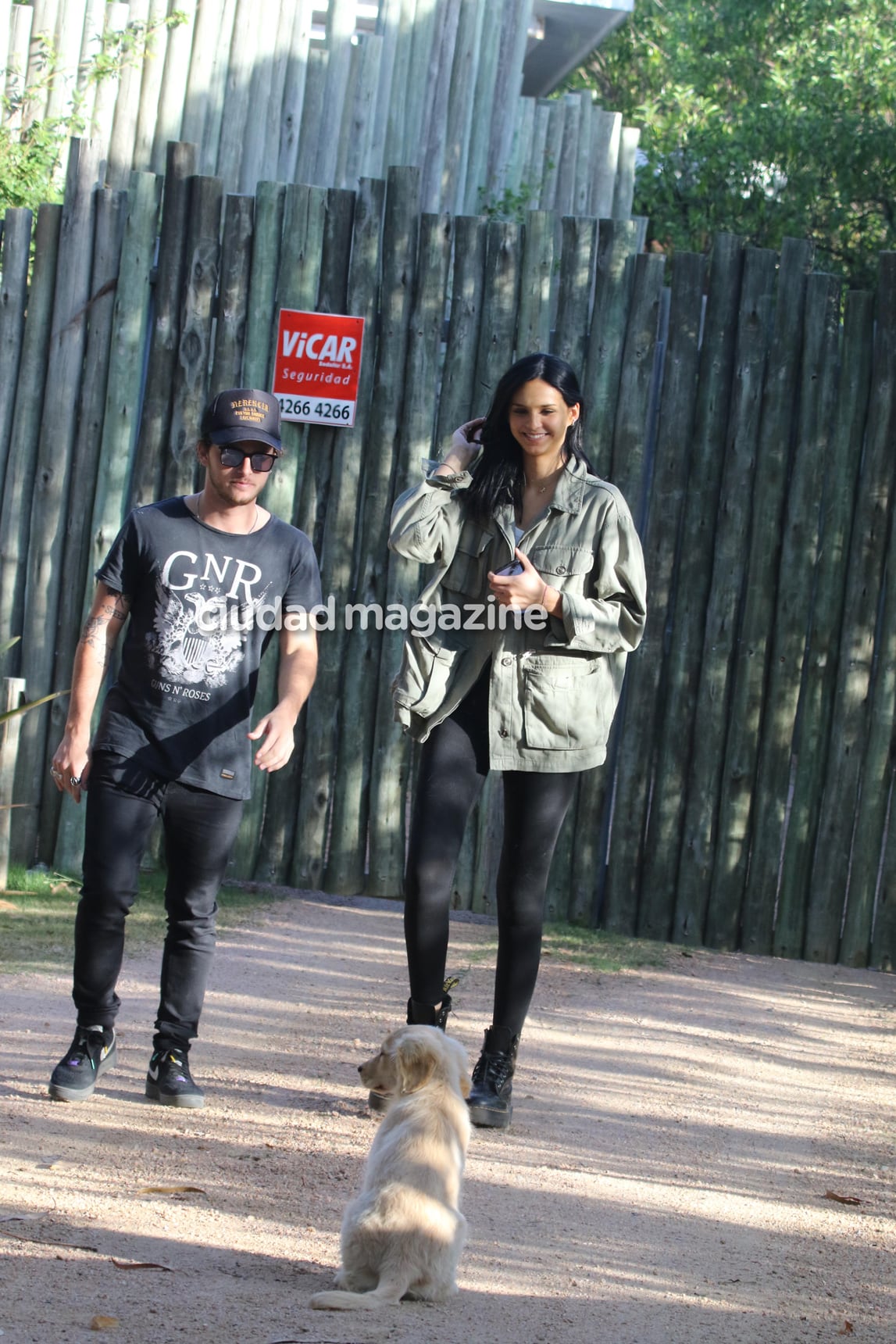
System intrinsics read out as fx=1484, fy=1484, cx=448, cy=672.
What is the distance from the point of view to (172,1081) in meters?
4.03

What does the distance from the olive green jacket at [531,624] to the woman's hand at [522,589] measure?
0.27 ft

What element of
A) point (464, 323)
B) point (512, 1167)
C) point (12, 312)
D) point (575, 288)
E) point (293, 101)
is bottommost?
point (512, 1167)

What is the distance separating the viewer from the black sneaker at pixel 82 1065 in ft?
13.1

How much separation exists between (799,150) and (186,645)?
11.3 m

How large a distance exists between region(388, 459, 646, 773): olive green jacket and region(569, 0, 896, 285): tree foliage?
29.7 feet

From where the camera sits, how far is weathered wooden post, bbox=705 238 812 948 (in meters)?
6.24

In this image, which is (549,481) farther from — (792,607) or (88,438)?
(88,438)

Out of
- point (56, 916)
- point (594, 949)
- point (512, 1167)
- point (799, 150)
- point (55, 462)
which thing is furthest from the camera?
point (799, 150)

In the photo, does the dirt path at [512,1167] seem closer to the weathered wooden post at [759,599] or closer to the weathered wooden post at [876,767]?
the weathered wooden post at [876,767]

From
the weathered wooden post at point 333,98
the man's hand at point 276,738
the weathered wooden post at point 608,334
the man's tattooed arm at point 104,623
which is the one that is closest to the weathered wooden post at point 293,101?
the weathered wooden post at point 333,98

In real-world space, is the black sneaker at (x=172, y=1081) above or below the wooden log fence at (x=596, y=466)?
below

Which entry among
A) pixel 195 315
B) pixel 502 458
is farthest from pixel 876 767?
pixel 195 315

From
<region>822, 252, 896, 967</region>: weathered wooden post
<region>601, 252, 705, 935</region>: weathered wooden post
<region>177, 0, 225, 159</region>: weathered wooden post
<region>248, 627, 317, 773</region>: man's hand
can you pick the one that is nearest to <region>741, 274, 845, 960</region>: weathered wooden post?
<region>822, 252, 896, 967</region>: weathered wooden post

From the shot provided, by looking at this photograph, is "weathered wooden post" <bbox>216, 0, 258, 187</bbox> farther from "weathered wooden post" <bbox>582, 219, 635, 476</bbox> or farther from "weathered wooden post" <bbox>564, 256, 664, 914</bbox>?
"weathered wooden post" <bbox>564, 256, 664, 914</bbox>
